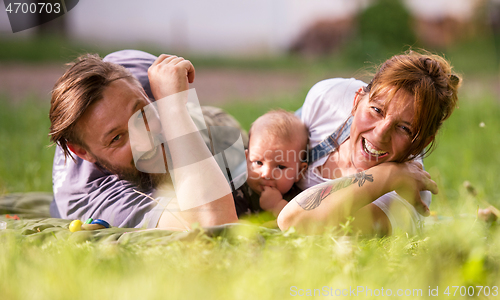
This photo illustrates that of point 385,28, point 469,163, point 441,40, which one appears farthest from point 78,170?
point 441,40

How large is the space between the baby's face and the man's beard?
0.55 meters

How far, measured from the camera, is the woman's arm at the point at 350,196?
185 centimetres

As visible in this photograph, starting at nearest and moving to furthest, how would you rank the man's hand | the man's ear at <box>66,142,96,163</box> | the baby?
the man's hand, the man's ear at <box>66,142,96,163</box>, the baby

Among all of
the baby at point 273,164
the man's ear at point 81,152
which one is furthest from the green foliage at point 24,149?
the baby at point 273,164

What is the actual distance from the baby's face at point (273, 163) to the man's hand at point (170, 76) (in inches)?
24.4

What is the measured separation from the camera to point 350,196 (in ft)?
6.07

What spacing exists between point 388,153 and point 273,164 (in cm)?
70

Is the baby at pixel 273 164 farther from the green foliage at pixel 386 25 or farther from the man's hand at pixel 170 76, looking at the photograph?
the green foliage at pixel 386 25

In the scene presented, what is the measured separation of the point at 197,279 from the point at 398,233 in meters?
0.97

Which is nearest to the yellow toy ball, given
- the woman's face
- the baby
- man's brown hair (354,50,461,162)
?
the baby

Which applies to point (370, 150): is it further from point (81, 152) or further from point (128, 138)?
point (81, 152)

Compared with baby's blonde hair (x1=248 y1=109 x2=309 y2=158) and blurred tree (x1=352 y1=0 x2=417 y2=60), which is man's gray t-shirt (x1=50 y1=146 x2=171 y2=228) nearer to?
baby's blonde hair (x1=248 y1=109 x2=309 y2=158)

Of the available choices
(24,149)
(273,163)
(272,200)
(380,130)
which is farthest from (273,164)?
(24,149)

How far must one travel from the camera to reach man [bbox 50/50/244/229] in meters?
2.01
